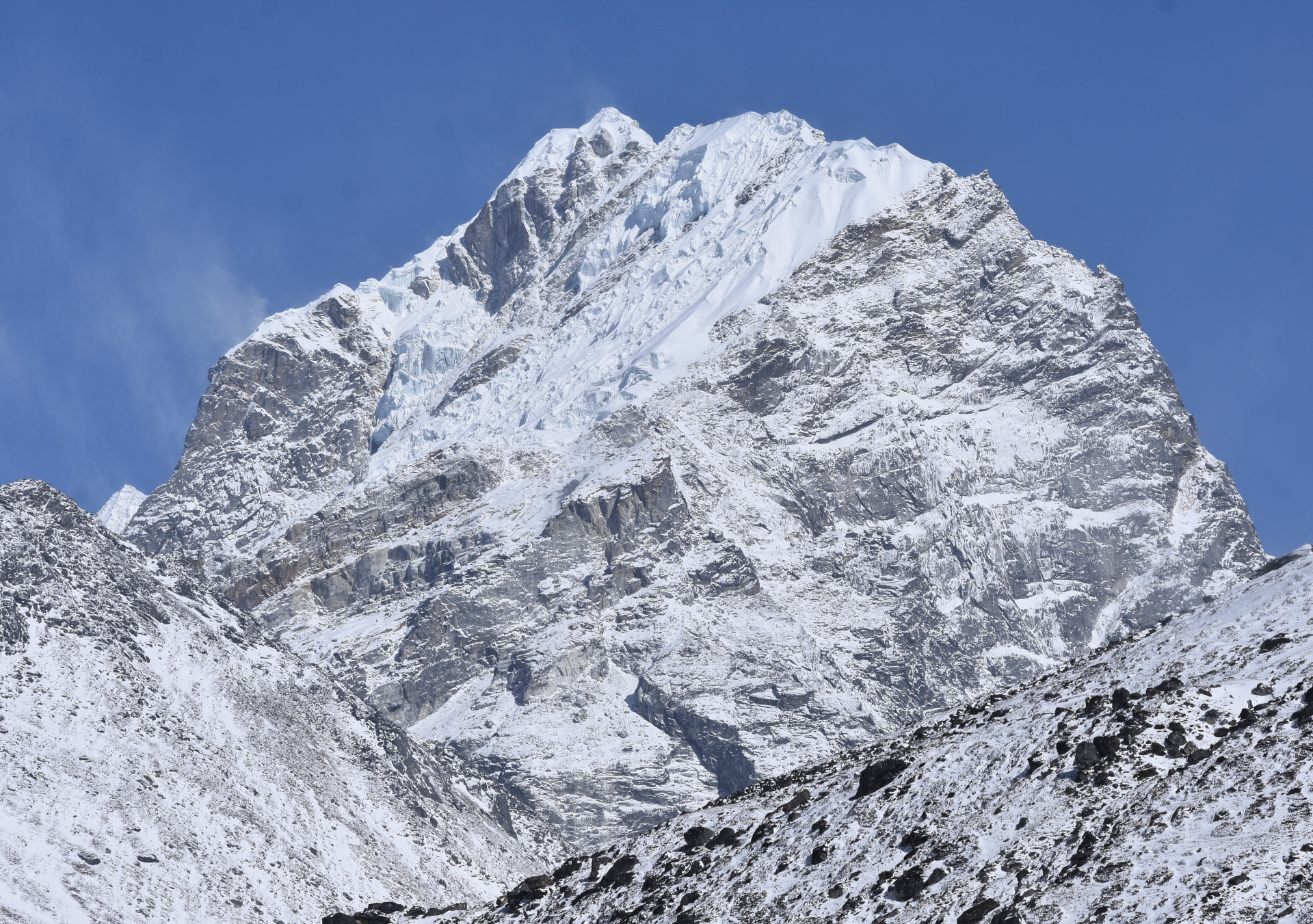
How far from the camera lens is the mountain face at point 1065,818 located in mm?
40438

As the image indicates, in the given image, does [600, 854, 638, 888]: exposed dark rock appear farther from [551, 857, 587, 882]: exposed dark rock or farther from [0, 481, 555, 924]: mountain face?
[0, 481, 555, 924]: mountain face

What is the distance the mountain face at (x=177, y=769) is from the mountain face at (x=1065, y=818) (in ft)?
226

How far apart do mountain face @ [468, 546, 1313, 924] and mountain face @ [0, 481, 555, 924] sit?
68997 millimetres

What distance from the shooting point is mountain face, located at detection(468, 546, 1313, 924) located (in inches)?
1592

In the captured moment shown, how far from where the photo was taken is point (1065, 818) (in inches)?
1812

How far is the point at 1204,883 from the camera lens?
38812mm

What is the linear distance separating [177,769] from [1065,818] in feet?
379

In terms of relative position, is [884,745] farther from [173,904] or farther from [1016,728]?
[173,904]

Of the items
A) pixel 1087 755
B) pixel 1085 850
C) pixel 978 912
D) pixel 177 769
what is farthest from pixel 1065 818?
pixel 177 769

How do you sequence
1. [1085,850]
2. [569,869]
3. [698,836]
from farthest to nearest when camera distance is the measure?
[569,869] < [698,836] < [1085,850]

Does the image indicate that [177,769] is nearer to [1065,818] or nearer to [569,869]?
[569,869]

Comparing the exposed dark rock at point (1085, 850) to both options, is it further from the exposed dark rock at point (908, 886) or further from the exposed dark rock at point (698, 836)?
the exposed dark rock at point (698, 836)

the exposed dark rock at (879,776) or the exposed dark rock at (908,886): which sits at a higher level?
the exposed dark rock at (879,776)

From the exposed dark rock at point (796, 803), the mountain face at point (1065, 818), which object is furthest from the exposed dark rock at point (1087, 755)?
the exposed dark rock at point (796, 803)
